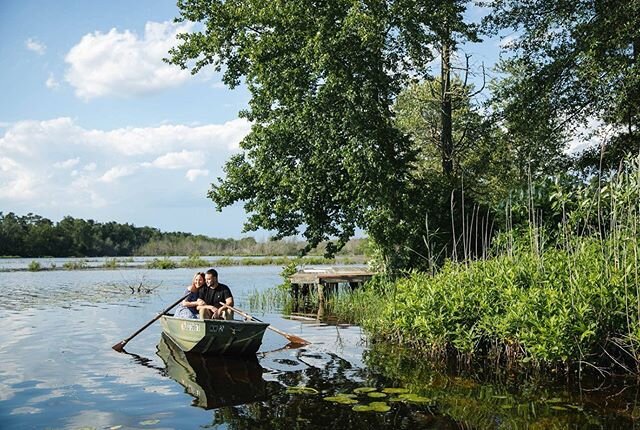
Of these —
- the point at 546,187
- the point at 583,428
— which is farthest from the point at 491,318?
the point at 546,187

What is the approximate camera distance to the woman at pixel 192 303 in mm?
14535

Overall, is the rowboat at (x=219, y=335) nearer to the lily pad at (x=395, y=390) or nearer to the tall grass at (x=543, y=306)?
the tall grass at (x=543, y=306)

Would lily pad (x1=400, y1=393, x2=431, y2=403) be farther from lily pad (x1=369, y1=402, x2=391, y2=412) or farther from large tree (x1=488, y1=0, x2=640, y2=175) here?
large tree (x1=488, y1=0, x2=640, y2=175)

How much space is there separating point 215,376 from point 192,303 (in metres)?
3.02

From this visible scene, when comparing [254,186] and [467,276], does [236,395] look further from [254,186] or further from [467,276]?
[254,186]

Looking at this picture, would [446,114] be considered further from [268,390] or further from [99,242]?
[99,242]

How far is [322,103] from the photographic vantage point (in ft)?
58.2

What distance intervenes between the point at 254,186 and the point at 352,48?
5.21 metres

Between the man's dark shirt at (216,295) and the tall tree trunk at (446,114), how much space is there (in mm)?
10129

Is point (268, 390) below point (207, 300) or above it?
below

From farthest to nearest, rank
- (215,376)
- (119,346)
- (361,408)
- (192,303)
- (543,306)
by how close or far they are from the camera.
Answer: (119,346) → (192,303) → (215,376) → (543,306) → (361,408)

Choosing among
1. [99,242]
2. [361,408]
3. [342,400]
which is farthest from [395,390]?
[99,242]

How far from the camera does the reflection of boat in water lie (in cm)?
1006

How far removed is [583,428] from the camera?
793 cm
